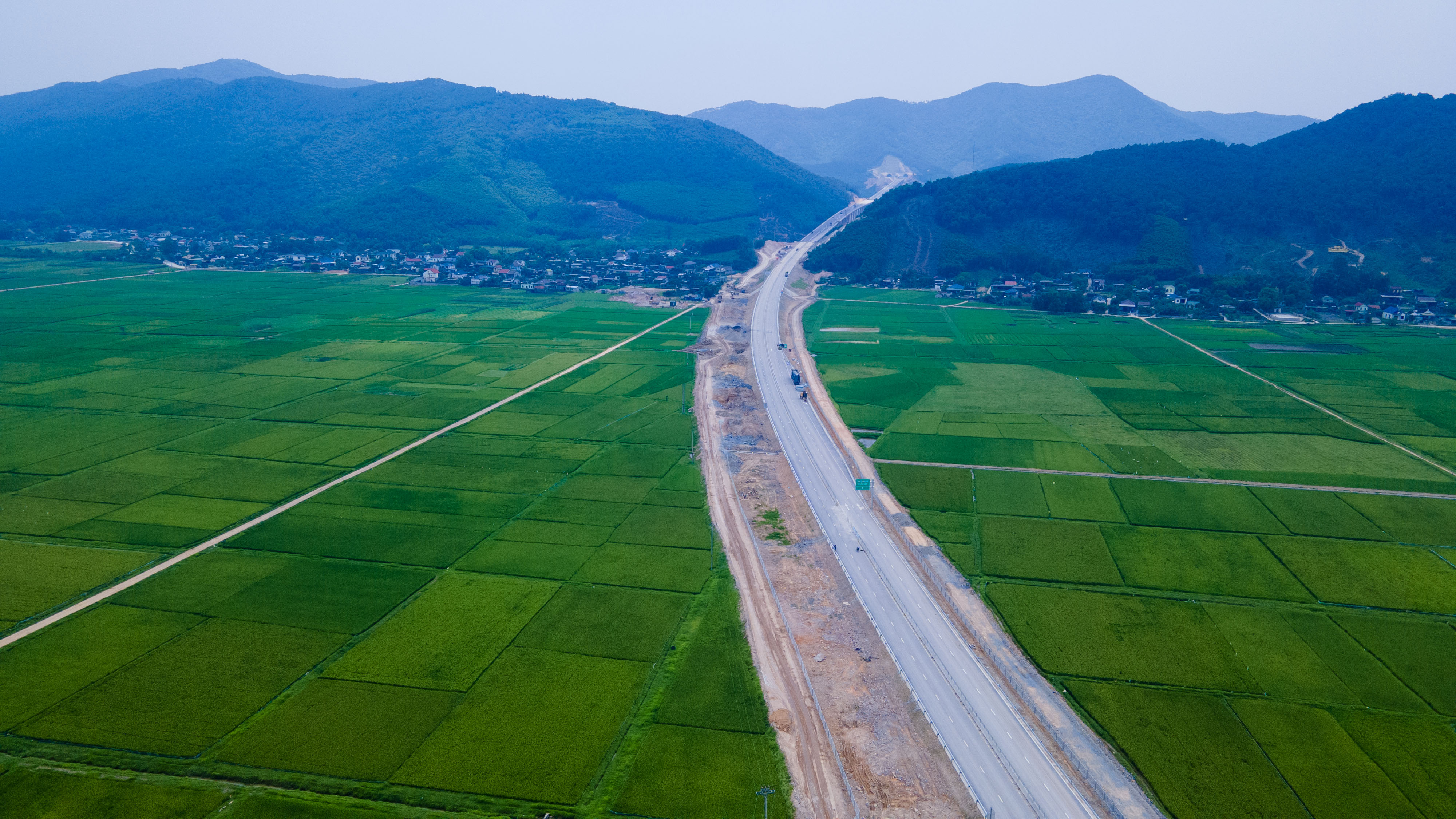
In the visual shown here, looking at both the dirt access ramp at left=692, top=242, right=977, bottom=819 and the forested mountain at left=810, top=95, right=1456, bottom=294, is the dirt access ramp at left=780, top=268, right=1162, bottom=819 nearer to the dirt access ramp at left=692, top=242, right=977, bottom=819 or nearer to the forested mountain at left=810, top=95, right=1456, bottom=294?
the dirt access ramp at left=692, top=242, right=977, bottom=819

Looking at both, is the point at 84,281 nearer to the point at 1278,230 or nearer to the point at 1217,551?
the point at 1217,551

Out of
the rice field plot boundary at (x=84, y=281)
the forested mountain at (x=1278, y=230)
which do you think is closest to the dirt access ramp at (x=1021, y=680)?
the forested mountain at (x=1278, y=230)

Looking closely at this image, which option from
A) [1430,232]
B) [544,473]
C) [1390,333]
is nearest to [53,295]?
[544,473]

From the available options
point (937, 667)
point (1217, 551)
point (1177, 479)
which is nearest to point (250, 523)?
point (937, 667)

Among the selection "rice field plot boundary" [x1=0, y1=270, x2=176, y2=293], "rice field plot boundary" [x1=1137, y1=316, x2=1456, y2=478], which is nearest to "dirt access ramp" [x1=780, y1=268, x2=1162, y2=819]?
"rice field plot boundary" [x1=1137, y1=316, x2=1456, y2=478]

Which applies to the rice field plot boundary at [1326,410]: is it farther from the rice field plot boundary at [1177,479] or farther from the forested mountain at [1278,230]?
the forested mountain at [1278,230]

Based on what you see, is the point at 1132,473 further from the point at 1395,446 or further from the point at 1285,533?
the point at 1395,446
